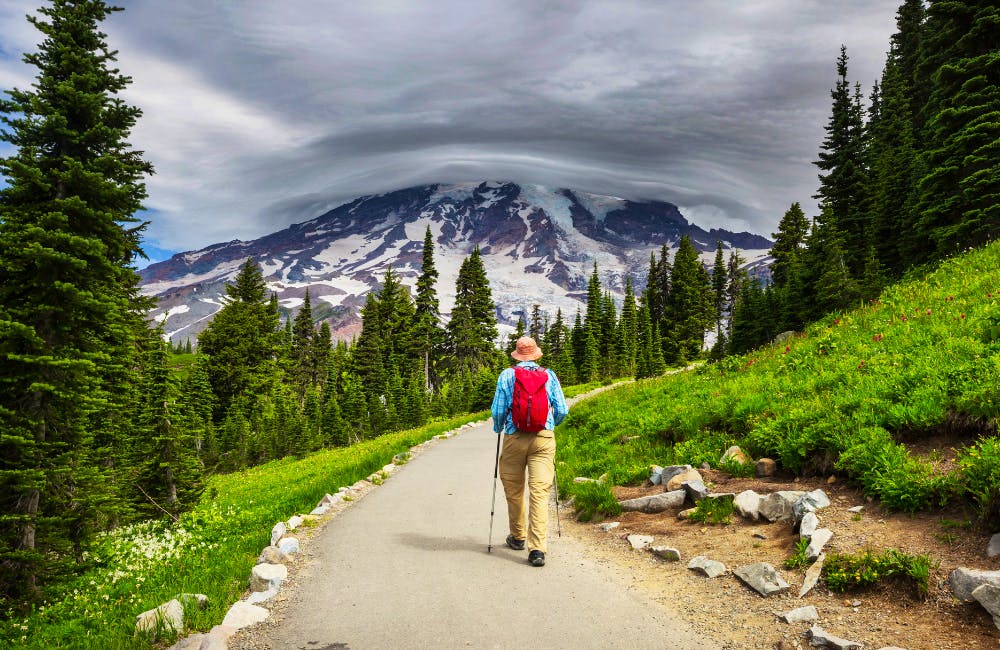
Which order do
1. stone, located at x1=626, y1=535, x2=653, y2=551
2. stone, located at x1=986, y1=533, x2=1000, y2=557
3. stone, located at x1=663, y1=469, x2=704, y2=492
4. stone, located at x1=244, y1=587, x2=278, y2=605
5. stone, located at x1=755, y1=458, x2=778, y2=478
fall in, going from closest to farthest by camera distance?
1. stone, located at x1=986, y1=533, x2=1000, y2=557
2. stone, located at x1=244, y1=587, x2=278, y2=605
3. stone, located at x1=626, y1=535, x2=653, y2=551
4. stone, located at x1=755, y1=458, x2=778, y2=478
5. stone, located at x1=663, y1=469, x2=704, y2=492

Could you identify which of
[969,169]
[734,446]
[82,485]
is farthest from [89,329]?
[969,169]

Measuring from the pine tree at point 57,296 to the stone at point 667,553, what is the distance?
11469mm

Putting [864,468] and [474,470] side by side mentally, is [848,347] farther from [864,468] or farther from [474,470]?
[474,470]

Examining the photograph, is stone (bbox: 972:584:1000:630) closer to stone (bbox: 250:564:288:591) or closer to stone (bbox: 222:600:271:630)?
stone (bbox: 222:600:271:630)

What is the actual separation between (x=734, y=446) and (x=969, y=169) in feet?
72.8

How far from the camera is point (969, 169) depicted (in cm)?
2220

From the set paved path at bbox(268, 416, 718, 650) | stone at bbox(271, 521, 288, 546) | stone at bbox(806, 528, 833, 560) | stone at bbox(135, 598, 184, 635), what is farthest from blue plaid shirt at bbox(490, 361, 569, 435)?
stone at bbox(135, 598, 184, 635)

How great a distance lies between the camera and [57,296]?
11.8 meters

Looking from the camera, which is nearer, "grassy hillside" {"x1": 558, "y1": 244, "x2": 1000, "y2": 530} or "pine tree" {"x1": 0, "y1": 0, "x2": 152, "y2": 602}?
"grassy hillside" {"x1": 558, "y1": 244, "x2": 1000, "y2": 530}

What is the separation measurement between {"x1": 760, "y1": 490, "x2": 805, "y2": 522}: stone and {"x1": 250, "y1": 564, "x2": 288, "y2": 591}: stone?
6.16 m

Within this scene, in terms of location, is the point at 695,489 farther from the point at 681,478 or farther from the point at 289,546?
the point at 289,546

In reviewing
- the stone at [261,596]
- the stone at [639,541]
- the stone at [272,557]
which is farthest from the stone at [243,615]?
the stone at [639,541]

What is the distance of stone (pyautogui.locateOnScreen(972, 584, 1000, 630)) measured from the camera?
3.98 meters

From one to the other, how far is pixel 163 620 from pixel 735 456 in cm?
815
